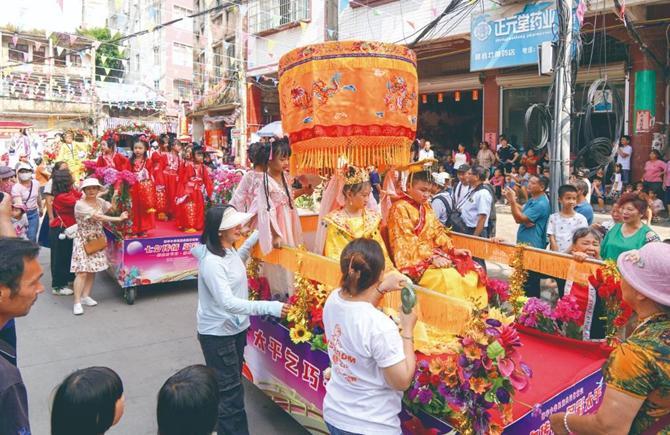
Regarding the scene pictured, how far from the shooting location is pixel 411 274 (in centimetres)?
414

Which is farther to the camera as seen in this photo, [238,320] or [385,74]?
[385,74]

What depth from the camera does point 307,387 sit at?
3.61 m

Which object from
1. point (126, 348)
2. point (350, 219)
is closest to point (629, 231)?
point (350, 219)

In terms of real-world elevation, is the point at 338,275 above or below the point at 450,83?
below

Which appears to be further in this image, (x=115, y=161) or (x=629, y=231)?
(x=115, y=161)

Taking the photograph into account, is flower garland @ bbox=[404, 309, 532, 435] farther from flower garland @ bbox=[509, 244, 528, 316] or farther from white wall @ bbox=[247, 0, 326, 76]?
white wall @ bbox=[247, 0, 326, 76]

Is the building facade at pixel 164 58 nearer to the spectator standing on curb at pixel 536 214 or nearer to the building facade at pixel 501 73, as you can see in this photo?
the building facade at pixel 501 73

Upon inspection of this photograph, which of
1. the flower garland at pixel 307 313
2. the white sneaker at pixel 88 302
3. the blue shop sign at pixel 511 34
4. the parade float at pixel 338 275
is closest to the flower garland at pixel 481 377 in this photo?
the parade float at pixel 338 275

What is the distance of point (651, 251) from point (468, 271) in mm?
2351

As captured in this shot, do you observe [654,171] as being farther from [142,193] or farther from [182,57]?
[182,57]

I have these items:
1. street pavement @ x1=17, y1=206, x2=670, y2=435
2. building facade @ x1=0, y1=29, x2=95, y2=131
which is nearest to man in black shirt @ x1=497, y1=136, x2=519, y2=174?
street pavement @ x1=17, y1=206, x2=670, y2=435

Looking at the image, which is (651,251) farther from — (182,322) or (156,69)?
(156,69)

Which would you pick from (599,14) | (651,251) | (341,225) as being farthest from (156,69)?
(651,251)

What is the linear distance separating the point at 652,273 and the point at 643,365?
31 cm
